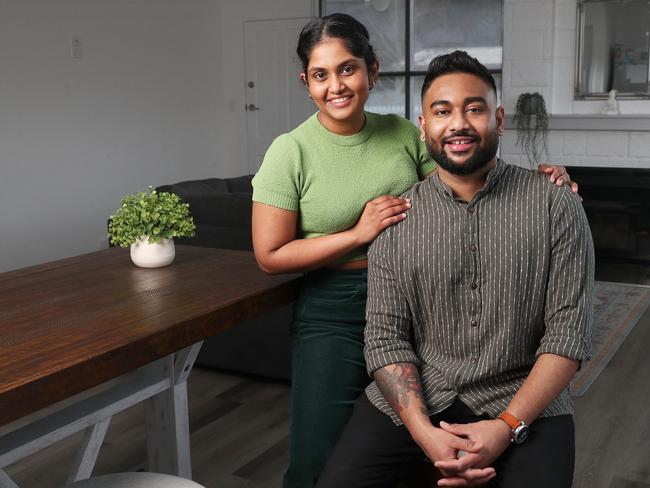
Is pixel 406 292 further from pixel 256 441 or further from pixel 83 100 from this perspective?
pixel 83 100

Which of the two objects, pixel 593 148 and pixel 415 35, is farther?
pixel 415 35

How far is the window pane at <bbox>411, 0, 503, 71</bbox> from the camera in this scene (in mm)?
6473

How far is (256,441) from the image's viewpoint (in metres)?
2.78

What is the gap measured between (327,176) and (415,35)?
537 cm

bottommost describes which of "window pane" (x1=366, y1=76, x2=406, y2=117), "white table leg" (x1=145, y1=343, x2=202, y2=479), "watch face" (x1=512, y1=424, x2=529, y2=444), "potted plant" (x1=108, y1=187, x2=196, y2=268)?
"white table leg" (x1=145, y1=343, x2=202, y2=479)

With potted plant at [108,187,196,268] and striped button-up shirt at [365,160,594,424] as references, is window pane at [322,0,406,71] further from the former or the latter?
striped button-up shirt at [365,160,594,424]

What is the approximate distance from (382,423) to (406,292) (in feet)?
0.91

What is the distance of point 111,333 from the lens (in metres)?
1.54

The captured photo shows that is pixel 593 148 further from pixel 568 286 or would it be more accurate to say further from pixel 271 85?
pixel 568 286

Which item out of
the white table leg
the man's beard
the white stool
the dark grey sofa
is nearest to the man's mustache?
the man's beard

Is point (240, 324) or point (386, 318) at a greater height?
point (386, 318)

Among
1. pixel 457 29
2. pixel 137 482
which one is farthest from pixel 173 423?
pixel 457 29

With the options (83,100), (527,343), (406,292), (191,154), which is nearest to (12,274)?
(406,292)

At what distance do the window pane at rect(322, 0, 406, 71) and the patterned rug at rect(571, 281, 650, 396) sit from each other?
2802mm
